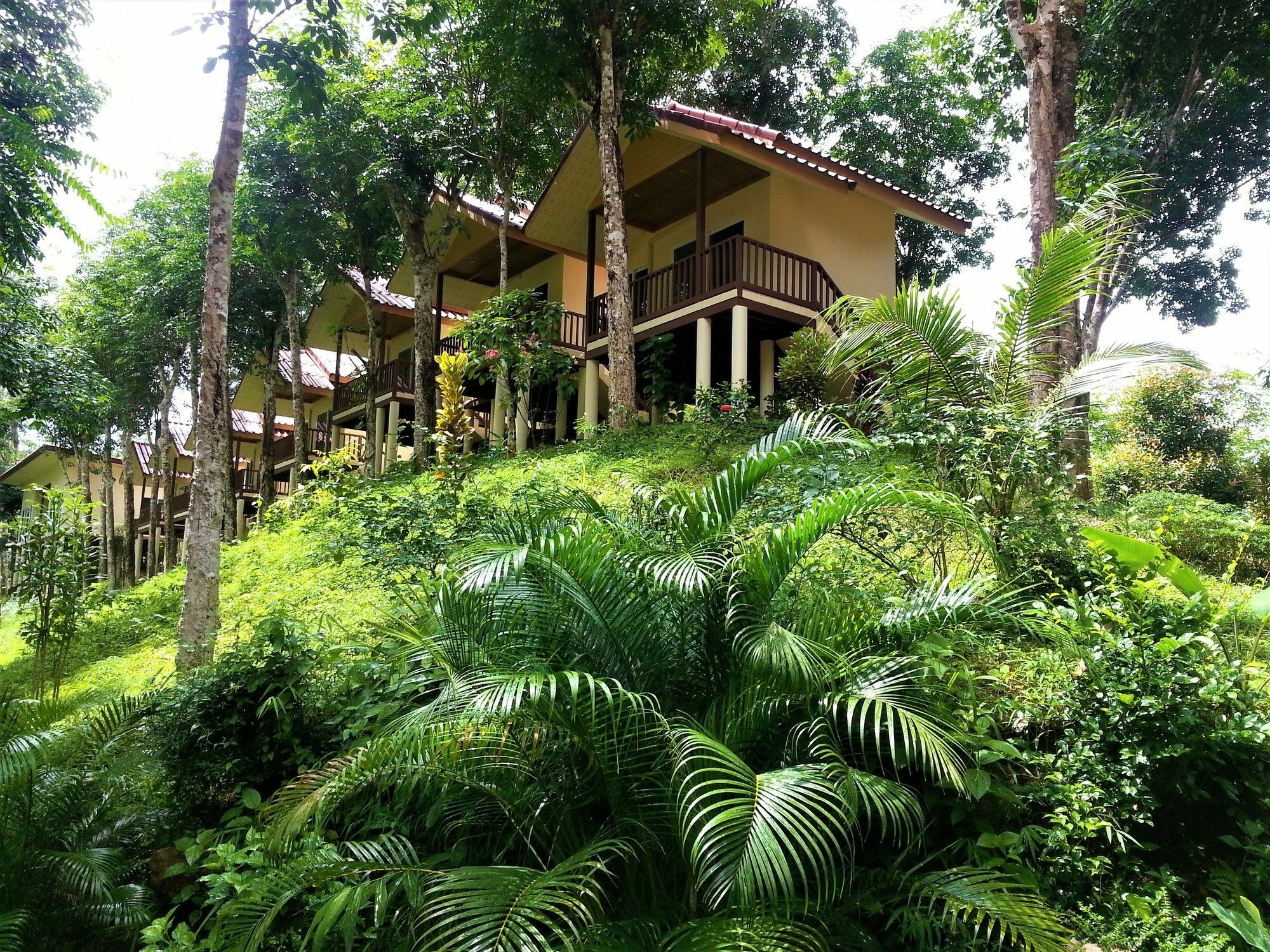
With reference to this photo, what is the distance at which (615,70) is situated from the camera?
46.6 ft

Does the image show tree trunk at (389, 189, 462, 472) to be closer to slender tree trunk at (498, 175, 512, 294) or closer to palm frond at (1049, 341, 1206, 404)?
slender tree trunk at (498, 175, 512, 294)

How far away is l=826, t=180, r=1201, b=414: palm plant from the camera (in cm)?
586

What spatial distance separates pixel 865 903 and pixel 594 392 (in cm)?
1365

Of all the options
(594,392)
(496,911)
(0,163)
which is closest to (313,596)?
(0,163)

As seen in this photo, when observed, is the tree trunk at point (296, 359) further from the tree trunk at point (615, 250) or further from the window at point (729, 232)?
the window at point (729, 232)

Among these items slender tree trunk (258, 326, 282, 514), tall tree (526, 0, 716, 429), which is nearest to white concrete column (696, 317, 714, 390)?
tall tree (526, 0, 716, 429)

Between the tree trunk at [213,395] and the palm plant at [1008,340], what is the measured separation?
16.2 ft

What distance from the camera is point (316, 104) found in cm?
791

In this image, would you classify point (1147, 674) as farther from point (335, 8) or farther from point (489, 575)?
point (335, 8)

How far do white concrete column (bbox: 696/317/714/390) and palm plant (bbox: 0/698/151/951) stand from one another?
9.84 m

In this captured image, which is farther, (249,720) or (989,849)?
(249,720)

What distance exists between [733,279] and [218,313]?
28.3ft

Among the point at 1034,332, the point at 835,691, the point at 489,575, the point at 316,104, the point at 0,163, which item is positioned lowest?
the point at 835,691

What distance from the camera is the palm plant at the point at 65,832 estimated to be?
4.07 m
